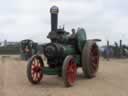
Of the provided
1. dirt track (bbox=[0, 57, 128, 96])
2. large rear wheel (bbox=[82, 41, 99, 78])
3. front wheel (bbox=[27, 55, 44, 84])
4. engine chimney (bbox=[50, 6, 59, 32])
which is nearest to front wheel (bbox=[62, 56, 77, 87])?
dirt track (bbox=[0, 57, 128, 96])

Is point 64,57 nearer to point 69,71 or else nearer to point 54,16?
point 69,71

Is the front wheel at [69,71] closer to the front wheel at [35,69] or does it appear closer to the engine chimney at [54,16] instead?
the front wheel at [35,69]

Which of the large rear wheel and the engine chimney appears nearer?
the engine chimney

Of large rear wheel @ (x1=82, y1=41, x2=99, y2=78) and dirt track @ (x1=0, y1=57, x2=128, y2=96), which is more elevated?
large rear wheel @ (x1=82, y1=41, x2=99, y2=78)

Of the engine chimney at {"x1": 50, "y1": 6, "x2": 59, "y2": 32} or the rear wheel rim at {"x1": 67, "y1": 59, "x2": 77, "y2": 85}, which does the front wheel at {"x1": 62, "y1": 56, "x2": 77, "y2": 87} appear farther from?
the engine chimney at {"x1": 50, "y1": 6, "x2": 59, "y2": 32}

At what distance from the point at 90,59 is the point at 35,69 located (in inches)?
92.0

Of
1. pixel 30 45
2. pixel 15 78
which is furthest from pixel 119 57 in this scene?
pixel 15 78

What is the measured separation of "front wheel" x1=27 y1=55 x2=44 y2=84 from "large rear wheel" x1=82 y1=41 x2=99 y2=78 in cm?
170

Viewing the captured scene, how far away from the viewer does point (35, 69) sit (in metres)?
13.2

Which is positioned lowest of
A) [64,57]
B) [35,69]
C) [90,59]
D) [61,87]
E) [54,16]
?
[61,87]

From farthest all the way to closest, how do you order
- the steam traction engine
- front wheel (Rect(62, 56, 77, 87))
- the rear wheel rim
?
the steam traction engine
the rear wheel rim
front wheel (Rect(62, 56, 77, 87))

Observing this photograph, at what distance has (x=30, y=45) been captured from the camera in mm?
28047

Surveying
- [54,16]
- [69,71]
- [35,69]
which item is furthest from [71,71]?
[54,16]

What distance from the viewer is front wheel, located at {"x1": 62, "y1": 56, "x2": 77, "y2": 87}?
12.2 metres
